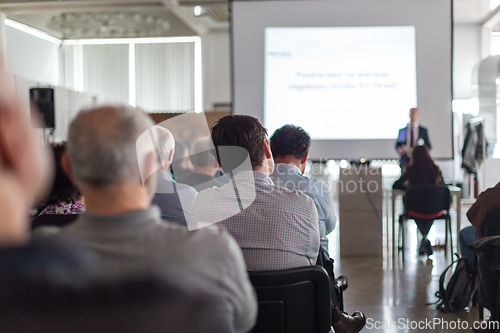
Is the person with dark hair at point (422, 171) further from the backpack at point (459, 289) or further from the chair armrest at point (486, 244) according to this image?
the chair armrest at point (486, 244)

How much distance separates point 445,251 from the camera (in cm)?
461

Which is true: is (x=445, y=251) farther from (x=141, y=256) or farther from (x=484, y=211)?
(x=141, y=256)

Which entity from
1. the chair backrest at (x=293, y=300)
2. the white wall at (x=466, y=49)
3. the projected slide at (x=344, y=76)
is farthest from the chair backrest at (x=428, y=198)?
the white wall at (x=466, y=49)

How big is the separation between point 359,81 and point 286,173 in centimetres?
240

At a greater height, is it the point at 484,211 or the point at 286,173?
the point at 286,173

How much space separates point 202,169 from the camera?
11.3 feet

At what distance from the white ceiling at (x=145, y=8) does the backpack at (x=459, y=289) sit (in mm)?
7115

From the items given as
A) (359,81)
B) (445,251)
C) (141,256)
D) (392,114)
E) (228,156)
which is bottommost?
(445,251)

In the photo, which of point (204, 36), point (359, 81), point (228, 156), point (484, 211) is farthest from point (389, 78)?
point (204, 36)

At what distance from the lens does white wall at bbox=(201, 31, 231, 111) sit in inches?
428

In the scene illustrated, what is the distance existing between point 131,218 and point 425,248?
452cm

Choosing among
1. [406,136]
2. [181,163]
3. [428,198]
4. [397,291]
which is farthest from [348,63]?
[397,291]

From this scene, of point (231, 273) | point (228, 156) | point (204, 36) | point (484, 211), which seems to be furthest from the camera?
point (204, 36)

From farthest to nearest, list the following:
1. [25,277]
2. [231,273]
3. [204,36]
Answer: [204,36], [231,273], [25,277]
